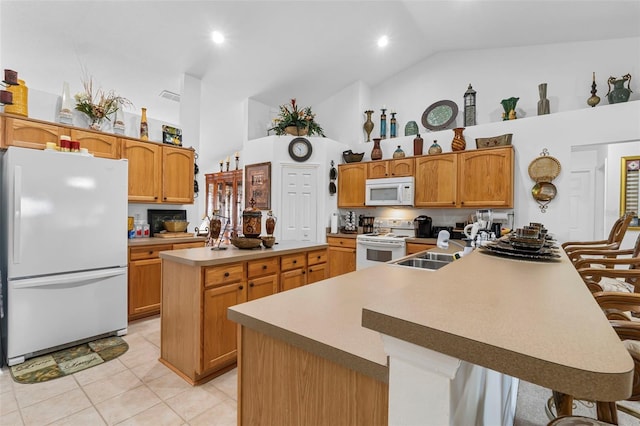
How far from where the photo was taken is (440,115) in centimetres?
465

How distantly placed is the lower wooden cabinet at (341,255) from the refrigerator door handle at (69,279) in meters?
2.89

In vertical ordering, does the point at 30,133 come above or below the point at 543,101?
below

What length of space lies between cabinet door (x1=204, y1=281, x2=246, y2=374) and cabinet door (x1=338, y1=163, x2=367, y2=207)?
9.89 feet

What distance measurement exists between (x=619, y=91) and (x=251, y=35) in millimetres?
4464

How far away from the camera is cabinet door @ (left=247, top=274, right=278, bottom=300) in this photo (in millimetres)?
2381

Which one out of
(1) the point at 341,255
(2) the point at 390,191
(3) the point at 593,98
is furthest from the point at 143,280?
(3) the point at 593,98

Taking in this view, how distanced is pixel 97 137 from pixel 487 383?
4109 mm

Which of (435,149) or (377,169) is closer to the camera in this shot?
(435,149)

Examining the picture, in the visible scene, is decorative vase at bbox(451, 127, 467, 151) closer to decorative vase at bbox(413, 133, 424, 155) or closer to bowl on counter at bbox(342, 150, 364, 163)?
decorative vase at bbox(413, 133, 424, 155)

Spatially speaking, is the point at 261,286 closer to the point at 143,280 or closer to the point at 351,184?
the point at 143,280

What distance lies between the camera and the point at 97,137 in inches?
129

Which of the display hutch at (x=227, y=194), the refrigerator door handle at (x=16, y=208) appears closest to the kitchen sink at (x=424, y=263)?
the refrigerator door handle at (x=16, y=208)

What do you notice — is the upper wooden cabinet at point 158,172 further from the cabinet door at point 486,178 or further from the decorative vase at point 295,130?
the cabinet door at point 486,178

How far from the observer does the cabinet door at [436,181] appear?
4.10 m
